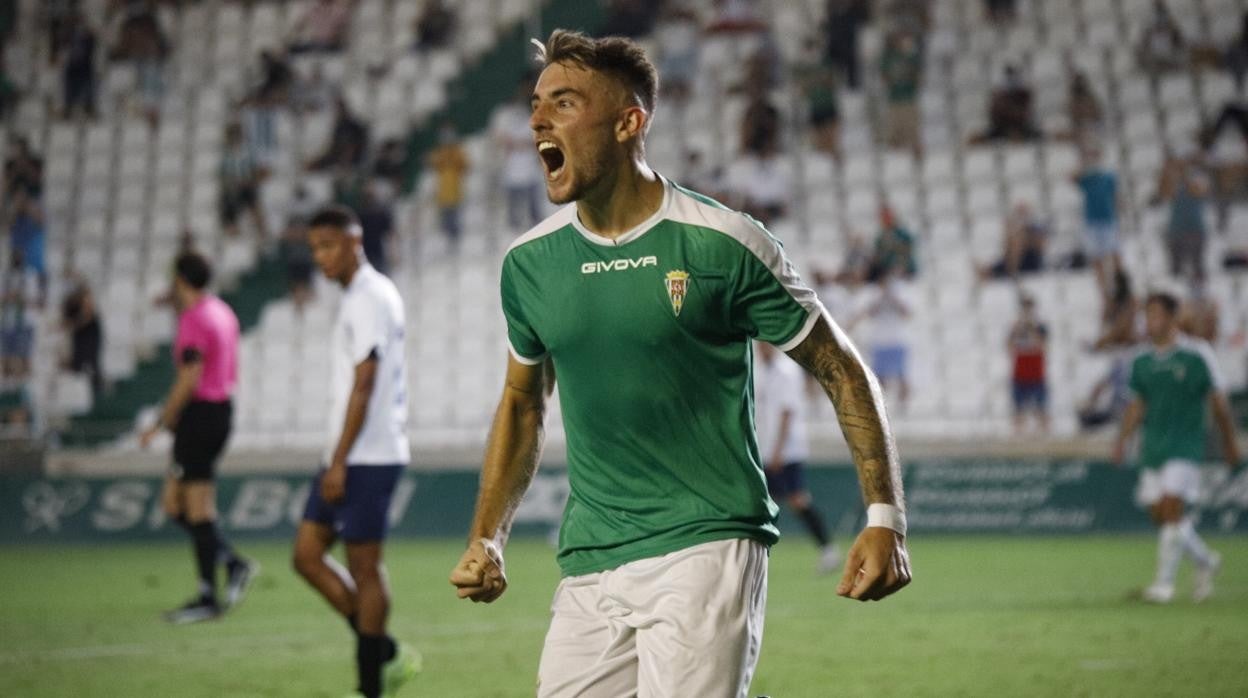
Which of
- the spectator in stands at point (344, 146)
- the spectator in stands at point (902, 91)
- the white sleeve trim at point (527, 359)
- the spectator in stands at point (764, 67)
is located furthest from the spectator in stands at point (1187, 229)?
the white sleeve trim at point (527, 359)

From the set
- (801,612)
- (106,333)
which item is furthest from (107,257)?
(801,612)

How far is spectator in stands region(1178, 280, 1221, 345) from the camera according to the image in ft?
68.3

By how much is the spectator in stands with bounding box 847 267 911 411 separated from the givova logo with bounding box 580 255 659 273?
17054 mm

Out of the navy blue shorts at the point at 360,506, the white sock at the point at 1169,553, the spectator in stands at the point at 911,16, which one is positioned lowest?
the white sock at the point at 1169,553

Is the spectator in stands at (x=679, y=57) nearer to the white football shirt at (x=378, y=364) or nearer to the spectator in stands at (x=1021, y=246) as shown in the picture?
the spectator in stands at (x=1021, y=246)

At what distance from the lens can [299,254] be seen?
25281 mm

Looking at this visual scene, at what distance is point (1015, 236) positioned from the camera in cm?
2269

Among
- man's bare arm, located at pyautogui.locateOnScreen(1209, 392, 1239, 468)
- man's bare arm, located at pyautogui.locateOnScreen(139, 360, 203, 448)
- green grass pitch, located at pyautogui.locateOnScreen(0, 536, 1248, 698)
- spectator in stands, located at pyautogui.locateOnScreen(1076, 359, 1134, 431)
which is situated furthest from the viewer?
spectator in stands, located at pyautogui.locateOnScreen(1076, 359, 1134, 431)

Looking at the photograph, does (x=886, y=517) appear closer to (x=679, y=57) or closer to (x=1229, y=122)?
(x=1229, y=122)

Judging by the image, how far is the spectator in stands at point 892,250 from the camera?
22.5 metres

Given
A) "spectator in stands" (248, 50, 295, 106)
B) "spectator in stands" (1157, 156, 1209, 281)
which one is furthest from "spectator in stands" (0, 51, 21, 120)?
"spectator in stands" (1157, 156, 1209, 281)

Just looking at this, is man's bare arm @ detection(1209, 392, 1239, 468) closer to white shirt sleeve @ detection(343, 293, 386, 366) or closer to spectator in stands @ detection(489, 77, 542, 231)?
white shirt sleeve @ detection(343, 293, 386, 366)

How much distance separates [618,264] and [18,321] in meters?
21.0

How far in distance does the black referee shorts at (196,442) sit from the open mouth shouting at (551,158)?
28.9 ft
